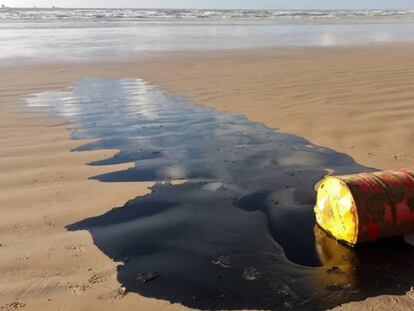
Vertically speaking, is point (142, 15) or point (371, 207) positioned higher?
point (371, 207)

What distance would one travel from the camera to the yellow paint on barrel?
3.28 m

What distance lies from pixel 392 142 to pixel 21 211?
4.28 meters

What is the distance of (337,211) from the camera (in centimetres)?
341

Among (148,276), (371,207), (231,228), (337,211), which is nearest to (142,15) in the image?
(231,228)

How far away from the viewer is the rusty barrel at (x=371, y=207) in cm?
325

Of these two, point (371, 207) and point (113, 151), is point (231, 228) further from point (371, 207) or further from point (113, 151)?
point (113, 151)

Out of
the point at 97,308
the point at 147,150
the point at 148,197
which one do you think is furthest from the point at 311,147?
the point at 97,308

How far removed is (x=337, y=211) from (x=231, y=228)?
818mm

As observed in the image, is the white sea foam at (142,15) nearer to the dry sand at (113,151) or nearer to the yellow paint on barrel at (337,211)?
the dry sand at (113,151)

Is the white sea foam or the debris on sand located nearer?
the debris on sand

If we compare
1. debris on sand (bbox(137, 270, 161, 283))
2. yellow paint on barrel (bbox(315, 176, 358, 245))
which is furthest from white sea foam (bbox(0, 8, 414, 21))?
debris on sand (bbox(137, 270, 161, 283))

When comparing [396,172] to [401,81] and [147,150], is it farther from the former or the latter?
[401,81]

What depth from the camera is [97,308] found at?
8.96ft

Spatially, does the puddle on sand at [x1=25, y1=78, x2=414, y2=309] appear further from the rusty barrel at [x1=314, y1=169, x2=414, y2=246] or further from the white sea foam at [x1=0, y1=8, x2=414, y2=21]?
the white sea foam at [x1=0, y1=8, x2=414, y2=21]
